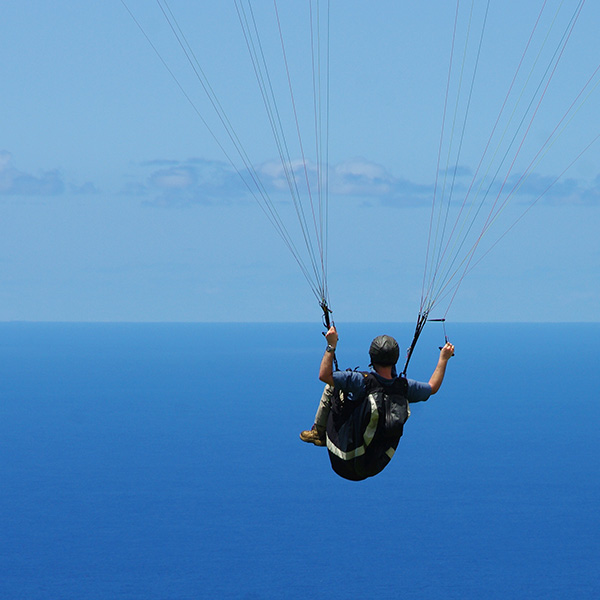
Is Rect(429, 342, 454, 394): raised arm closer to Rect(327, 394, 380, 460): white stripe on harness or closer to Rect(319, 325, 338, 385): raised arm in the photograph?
Rect(327, 394, 380, 460): white stripe on harness

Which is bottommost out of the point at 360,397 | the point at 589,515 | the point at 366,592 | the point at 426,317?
the point at 366,592

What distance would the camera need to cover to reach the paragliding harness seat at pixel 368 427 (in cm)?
1192

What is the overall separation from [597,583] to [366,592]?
43520mm

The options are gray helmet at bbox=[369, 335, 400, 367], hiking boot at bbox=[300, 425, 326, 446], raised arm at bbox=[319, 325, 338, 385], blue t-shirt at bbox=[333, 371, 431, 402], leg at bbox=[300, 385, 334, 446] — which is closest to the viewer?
raised arm at bbox=[319, 325, 338, 385]

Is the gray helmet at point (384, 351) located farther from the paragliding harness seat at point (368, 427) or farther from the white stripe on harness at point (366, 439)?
the white stripe on harness at point (366, 439)

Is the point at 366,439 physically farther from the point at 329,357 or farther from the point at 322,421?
the point at 329,357

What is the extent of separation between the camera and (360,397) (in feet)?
39.2

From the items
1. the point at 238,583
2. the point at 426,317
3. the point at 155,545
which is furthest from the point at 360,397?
the point at 155,545

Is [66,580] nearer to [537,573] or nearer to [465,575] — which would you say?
[465,575]

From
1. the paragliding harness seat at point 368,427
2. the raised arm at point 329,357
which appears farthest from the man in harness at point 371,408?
the raised arm at point 329,357

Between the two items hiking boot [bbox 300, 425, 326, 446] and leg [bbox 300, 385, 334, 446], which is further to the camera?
hiking boot [bbox 300, 425, 326, 446]

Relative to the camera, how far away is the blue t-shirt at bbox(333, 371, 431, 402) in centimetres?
1159

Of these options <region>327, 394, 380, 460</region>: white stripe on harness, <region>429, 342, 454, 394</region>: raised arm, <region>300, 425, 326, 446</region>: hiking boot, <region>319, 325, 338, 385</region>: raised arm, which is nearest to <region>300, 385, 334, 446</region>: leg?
<region>300, 425, 326, 446</region>: hiking boot

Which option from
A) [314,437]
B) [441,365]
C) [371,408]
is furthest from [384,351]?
[314,437]
